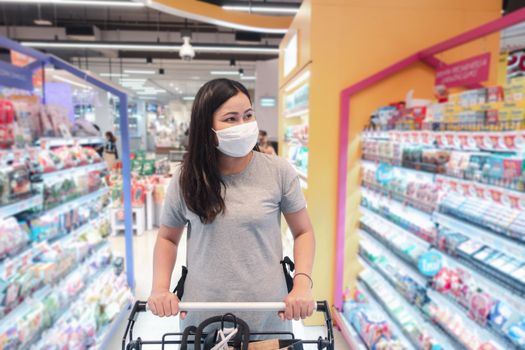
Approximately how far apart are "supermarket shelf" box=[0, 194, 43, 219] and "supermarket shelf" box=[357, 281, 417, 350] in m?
2.78

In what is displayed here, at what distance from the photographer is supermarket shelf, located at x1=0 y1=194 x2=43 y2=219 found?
215 centimetres

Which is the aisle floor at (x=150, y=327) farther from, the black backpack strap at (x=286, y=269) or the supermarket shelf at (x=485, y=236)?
the black backpack strap at (x=286, y=269)

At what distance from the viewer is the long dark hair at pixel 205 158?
1.46 metres

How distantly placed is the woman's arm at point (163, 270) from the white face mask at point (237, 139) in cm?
43

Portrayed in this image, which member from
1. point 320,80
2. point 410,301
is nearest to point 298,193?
point 410,301

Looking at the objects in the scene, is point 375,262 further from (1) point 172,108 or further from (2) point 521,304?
(1) point 172,108

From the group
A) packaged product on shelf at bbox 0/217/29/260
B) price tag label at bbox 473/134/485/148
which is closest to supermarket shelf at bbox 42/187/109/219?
packaged product on shelf at bbox 0/217/29/260

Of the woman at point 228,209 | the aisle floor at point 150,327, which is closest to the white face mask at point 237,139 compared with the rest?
the woman at point 228,209

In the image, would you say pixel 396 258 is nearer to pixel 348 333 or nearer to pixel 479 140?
pixel 348 333

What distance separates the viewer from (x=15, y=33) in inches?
464

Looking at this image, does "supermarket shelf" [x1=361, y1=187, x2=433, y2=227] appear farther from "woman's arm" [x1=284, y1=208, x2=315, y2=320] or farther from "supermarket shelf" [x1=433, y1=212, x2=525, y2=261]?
"woman's arm" [x1=284, y1=208, x2=315, y2=320]

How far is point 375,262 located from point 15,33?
13.3 meters

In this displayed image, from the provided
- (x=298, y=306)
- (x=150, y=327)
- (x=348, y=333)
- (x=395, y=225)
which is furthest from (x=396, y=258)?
(x=150, y=327)

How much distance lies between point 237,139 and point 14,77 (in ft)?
5.99
